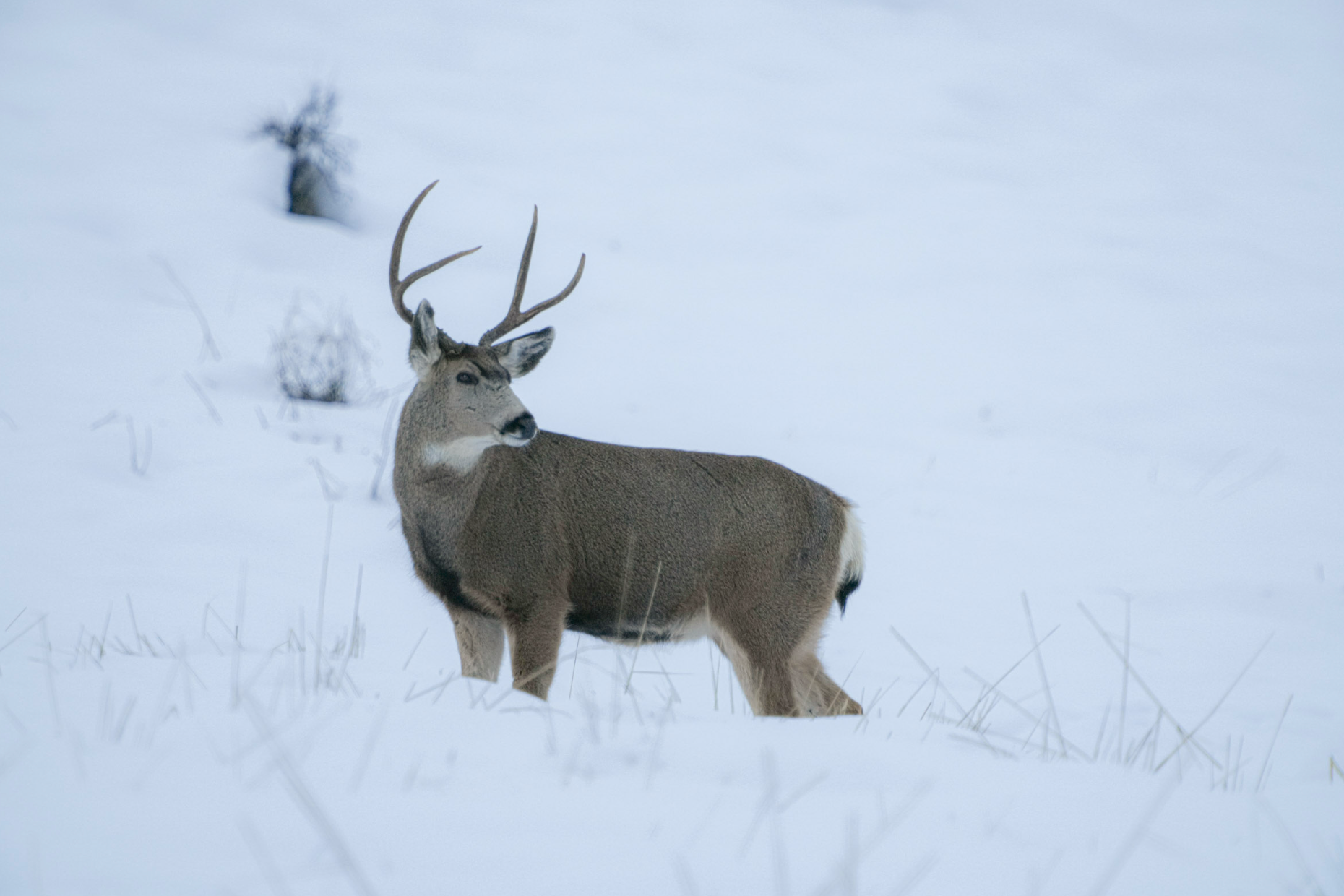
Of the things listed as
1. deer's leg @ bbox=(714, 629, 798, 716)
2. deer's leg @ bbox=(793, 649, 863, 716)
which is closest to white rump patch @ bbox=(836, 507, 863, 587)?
deer's leg @ bbox=(793, 649, 863, 716)

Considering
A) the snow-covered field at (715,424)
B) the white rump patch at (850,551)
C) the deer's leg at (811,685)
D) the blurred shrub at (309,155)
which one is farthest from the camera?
the blurred shrub at (309,155)

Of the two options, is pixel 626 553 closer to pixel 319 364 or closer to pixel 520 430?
pixel 520 430

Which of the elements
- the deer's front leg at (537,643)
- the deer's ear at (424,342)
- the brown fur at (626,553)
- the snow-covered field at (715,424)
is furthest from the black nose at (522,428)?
the snow-covered field at (715,424)

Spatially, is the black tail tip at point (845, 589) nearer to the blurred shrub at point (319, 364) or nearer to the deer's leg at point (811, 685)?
the deer's leg at point (811, 685)

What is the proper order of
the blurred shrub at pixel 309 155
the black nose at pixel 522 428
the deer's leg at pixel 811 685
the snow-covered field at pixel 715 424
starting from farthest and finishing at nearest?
the blurred shrub at pixel 309 155
the deer's leg at pixel 811 685
the black nose at pixel 522 428
the snow-covered field at pixel 715 424

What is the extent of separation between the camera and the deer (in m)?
4.78

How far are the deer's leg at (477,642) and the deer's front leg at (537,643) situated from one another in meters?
0.20

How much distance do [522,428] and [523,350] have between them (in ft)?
2.22

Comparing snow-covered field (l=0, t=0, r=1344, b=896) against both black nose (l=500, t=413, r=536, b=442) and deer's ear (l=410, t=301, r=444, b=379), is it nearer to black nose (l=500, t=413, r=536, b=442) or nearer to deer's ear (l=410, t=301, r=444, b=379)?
black nose (l=500, t=413, r=536, b=442)

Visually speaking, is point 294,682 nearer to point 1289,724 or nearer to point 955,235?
point 1289,724

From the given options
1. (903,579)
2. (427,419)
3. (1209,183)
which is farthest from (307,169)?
(1209,183)

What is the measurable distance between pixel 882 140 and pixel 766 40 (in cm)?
485

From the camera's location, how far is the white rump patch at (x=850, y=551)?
520 centimetres

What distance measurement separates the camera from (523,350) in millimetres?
5301
